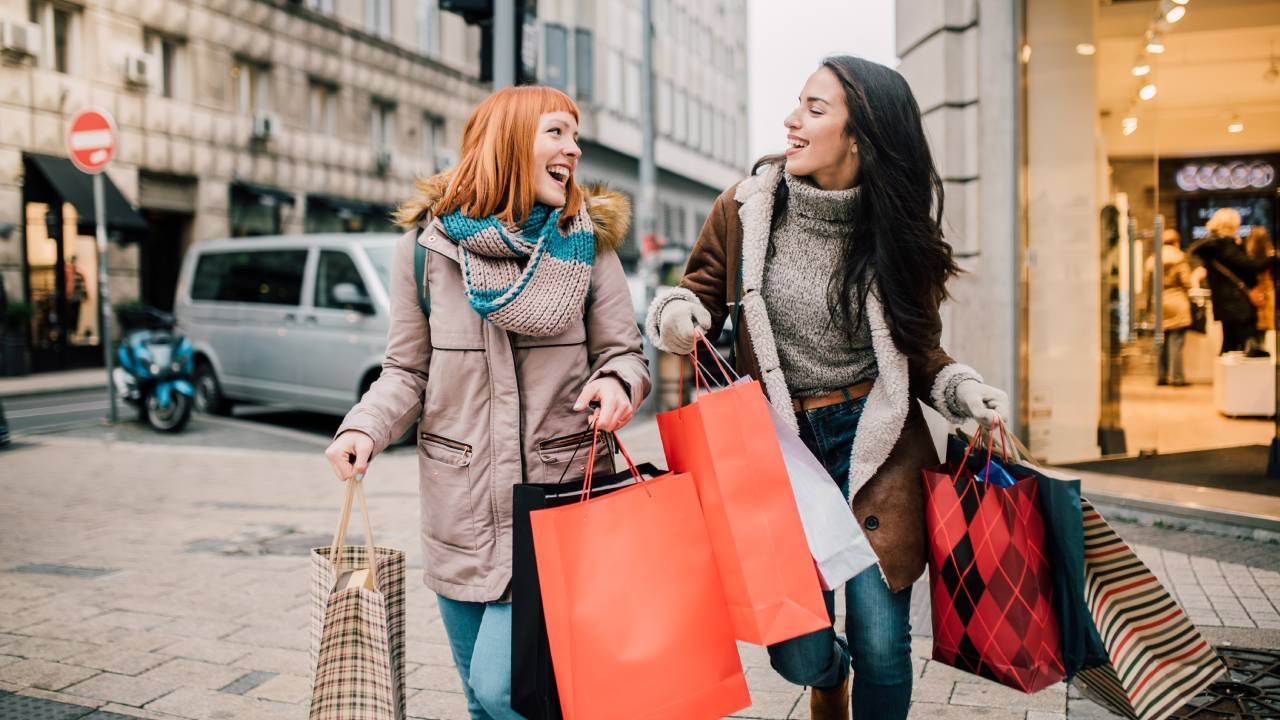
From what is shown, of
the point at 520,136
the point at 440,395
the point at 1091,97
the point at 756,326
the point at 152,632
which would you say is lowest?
the point at 152,632

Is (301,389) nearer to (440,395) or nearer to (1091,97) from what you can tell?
(1091,97)

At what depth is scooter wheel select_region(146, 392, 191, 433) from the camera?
1077 centimetres

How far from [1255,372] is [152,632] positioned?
7.13 m

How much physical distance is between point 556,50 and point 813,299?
32.1m

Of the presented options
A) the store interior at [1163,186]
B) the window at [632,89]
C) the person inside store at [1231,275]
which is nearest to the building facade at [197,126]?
the window at [632,89]

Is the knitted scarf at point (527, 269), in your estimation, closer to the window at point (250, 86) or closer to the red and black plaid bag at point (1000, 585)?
the red and black plaid bag at point (1000, 585)

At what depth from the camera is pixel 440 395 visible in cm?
232

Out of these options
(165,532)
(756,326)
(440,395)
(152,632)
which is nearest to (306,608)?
(152,632)

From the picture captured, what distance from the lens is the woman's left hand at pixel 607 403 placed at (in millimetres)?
2139

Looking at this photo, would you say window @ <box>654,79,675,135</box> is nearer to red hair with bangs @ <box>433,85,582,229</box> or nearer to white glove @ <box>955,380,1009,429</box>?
red hair with bangs @ <box>433,85,582,229</box>

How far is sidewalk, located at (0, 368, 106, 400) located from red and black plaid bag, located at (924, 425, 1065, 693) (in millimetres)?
16136

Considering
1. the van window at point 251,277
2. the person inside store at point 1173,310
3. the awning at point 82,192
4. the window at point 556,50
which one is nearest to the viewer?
the person inside store at point 1173,310

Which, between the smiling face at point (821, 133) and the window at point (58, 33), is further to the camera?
the window at point (58, 33)

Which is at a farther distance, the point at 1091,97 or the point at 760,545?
the point at 1091,97
